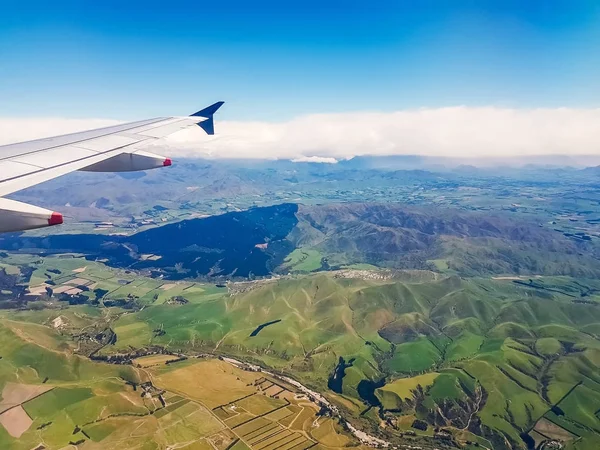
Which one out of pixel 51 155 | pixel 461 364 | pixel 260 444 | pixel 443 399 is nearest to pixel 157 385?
pixel 260 444

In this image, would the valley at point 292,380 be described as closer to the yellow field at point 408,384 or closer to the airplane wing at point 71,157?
the yellow field at point 408,384

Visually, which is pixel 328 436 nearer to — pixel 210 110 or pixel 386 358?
pixel 386 358

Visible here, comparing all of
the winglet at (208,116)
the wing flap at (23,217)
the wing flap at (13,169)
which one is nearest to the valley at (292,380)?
the winglet at (208,116)

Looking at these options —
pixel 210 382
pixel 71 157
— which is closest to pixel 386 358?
pixel 210 382

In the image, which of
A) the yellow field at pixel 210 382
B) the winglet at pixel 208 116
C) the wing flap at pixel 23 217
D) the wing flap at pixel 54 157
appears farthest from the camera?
the yellow field at pixel 210 382

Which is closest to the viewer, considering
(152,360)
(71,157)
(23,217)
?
(23,217)

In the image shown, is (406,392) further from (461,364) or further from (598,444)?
(598,444)

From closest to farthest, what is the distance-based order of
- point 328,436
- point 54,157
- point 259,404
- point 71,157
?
point 54,157
point 71,157
point 328,436
point 259,404
